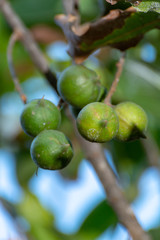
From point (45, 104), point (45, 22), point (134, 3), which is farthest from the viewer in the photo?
point (45, 22)

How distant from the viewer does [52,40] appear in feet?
10.0

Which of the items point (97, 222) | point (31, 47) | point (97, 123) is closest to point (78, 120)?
point (97, 123)

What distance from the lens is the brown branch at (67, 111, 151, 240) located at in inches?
64.4

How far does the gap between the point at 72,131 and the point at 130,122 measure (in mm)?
1573

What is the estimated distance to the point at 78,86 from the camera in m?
1.50

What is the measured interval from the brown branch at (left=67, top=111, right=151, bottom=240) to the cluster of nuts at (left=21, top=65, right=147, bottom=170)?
40 cm

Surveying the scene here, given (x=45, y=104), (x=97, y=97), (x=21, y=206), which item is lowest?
(x=21, y=206)

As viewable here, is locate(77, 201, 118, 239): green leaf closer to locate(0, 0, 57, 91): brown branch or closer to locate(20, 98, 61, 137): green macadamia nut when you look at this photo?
locate(0, 0, 57, 91): brown branch

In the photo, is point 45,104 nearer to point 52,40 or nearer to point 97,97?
point 97,97

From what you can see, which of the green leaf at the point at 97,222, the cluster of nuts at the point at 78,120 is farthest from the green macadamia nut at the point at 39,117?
the green leaf at the point at 97,222

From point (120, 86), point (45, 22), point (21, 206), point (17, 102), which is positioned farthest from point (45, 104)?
point (17, 102)

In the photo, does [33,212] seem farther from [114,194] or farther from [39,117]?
[39,117]

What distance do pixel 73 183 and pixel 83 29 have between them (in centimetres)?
189

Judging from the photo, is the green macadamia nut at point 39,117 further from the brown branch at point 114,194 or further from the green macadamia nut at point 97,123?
the brown branch at point 114,194
